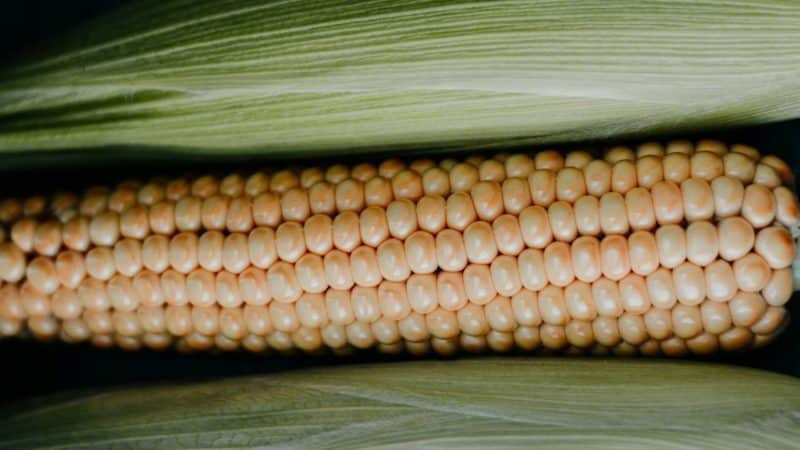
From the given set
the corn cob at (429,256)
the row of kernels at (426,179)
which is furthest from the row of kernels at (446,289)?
the row of kernels at (426,179)

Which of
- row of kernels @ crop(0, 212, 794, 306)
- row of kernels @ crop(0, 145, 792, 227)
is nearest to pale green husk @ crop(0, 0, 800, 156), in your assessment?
row of kernels @ crop(0, 145, 792, 227)

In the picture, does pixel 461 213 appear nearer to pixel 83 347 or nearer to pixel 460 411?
pixel 460 411

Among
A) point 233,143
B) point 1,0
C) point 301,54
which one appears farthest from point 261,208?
point 1,0

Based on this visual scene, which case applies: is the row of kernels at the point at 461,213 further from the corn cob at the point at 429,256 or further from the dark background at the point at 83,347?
the dark background at the point at 83,347

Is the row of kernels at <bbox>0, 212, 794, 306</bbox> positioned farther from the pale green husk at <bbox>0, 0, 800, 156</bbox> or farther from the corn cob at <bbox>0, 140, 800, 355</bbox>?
the pale green husk at <bbox>0, 0, 800, 156</bbox>

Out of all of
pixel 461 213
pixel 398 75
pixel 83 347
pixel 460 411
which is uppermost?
pixel 398 75

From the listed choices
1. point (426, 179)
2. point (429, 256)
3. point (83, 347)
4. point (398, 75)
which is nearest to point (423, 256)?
point (429, 256)

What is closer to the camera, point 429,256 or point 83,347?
point 429,256

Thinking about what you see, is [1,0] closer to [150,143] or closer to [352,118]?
[150,143]
